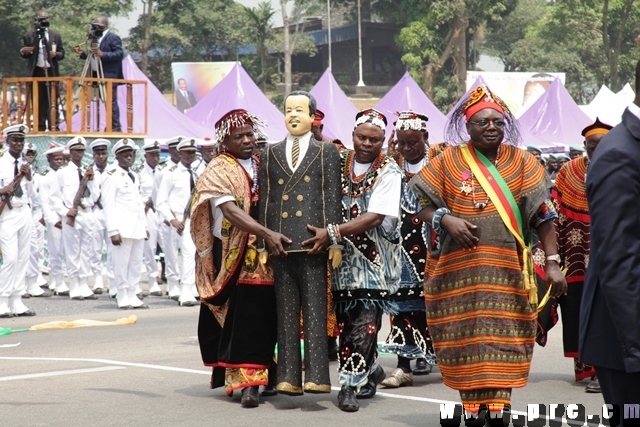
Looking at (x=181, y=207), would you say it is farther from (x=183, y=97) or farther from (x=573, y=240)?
(x=183, y=97)

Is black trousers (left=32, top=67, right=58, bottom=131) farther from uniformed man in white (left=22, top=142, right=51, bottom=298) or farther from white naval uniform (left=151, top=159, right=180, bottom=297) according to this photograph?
white naval uniform (left=151, top=159, right=180, bottom=297)

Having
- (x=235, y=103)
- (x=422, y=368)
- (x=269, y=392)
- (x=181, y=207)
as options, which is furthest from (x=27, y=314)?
(x=235, y=103)

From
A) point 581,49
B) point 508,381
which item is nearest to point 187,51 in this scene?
point 581,49

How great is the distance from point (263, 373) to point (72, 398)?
A: 4.91 ft

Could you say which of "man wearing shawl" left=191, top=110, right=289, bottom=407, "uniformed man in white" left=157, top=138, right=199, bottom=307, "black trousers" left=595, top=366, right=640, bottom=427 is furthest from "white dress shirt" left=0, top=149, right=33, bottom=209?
"black trousers" left=595, top=366, right=640, bottom=427

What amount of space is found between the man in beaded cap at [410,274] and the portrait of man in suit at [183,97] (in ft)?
127

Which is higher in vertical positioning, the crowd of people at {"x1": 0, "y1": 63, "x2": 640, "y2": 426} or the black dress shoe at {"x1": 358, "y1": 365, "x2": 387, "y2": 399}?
the crowd of people at {"x1": 0, "y1": 63, "x2": 640, "y2": 426}

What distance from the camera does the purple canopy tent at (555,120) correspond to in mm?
32938

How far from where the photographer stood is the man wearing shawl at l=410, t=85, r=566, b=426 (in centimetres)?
684

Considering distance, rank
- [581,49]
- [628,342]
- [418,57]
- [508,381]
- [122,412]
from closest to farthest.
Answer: [628,342]
[508,381]
[122,412]
[418,57]
[581,49]

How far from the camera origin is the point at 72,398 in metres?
8.52

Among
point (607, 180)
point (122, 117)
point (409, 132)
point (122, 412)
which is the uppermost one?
point (122, 117)

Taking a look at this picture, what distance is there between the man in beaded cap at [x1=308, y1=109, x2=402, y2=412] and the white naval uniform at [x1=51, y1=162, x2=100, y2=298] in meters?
9.71

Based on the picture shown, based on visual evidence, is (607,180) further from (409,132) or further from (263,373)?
(409,132)
